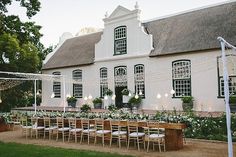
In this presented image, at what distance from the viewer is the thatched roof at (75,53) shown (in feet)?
78.0

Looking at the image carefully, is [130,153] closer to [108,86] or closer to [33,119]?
[33,119]

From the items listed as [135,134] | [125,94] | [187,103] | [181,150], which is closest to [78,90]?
[125,94]

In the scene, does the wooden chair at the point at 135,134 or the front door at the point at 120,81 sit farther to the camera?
the front door at the point at 120,81

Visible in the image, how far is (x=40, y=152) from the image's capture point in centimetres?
935

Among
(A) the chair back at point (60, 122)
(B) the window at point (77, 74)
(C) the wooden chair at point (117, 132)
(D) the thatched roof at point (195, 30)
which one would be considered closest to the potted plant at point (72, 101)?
(B) the window at point (77, 74)

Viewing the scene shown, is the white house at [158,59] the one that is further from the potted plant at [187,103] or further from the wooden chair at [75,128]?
the wooden chair at [75,128]

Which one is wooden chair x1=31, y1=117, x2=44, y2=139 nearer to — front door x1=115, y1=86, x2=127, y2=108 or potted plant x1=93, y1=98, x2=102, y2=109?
potted plant x1=93, y1=98, x2=102, y2=109

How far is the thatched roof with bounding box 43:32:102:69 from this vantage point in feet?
78.0

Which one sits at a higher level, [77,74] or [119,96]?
[77,74]

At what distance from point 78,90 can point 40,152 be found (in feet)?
48.8

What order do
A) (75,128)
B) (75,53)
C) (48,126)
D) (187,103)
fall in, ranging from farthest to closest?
(75,53) < (187,103) < (48,126) < (75,128)

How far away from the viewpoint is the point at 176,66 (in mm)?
18516

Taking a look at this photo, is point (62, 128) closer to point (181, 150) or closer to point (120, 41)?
point (181, 150)

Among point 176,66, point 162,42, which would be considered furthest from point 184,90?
point 162,42
